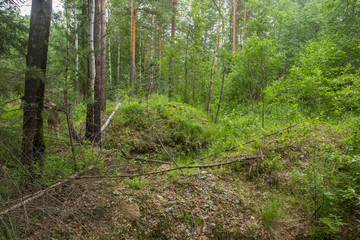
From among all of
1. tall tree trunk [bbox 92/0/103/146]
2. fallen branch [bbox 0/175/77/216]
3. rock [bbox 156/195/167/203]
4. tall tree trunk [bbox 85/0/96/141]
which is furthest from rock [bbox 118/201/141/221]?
tall tree trunk [bbox 92/0/103/146]

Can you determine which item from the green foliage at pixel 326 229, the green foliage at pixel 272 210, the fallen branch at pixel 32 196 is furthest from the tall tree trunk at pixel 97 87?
the green foliage at pixel 326 229

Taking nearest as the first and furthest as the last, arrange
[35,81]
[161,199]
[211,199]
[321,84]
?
[35,81] < [161,199] < [211,199] < [321,84]

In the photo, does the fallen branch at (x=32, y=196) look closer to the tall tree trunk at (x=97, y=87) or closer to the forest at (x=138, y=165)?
the forest at (x=138, y=165)

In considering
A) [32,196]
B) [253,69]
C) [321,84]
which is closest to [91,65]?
[32,196]

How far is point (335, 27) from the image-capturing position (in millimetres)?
9086

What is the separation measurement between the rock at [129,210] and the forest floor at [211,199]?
0.06ft

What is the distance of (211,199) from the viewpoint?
3.95 metres

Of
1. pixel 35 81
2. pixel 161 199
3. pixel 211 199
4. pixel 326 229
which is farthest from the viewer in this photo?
pixel 211 199

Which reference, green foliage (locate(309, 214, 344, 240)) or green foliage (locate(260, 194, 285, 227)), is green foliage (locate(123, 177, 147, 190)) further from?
green foliage (locate(309, 214, 344, 240))

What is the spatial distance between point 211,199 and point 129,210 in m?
1.61

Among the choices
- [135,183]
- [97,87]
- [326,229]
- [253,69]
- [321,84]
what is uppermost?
[253,69]

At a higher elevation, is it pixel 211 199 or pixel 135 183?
pixel 135 183

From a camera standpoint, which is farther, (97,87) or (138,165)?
(97,87)

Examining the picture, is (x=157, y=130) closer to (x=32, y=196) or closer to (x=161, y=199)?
(x=161, y=199)
